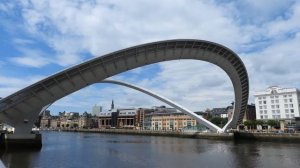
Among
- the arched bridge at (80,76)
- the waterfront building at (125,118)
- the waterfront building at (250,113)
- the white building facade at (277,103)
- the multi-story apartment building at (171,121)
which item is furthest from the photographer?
the waterfront building at (125,118)

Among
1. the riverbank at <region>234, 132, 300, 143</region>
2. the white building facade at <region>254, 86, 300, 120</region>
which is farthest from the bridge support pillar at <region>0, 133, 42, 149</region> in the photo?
the white building facade at <region>254, 86, 300, 120</region>

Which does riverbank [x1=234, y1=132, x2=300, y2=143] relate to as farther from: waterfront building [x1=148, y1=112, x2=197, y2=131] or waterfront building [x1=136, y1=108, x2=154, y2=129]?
waterfront building [x1=136, y1=108, x2=154, y2=129]

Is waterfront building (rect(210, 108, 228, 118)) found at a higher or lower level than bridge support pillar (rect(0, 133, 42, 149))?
higher

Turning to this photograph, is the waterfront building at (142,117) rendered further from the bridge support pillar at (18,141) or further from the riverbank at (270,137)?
the bridge support pillar at (18,141)

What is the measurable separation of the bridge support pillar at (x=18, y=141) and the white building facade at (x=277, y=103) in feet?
319

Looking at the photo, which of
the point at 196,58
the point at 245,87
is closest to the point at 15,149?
the point at 196,58

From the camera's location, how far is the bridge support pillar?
118 feet

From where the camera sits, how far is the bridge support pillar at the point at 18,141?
35.9m

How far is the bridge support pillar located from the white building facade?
319 feet

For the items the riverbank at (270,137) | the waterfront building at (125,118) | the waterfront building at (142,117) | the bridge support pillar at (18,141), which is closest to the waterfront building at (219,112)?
the waterfront building at (142,117)

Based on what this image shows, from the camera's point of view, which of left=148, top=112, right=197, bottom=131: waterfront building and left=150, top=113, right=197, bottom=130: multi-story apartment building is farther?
left=148, top=112, right=197, bottom=131: waterfront building

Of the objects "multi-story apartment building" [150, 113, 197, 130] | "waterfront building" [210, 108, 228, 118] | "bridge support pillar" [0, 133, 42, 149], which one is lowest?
"bridge support pillar" [0, 133, 42, 149]

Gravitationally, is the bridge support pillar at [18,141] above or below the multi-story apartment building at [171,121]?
below

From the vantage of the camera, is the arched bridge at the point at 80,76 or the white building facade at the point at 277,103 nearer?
the arched bridge at the point at 80,76
